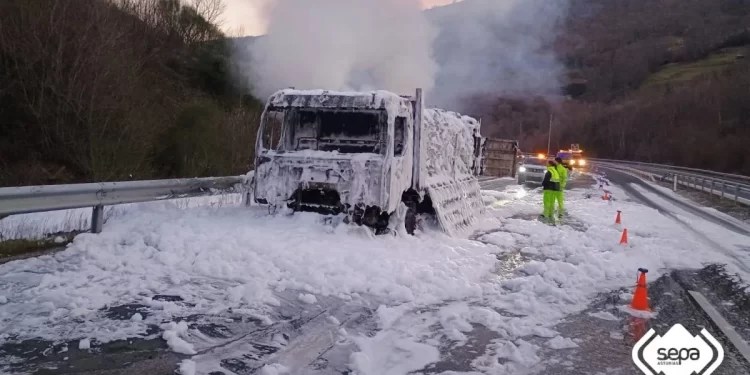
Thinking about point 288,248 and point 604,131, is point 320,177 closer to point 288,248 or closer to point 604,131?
point 288,248

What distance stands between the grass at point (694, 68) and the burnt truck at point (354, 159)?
6952cm

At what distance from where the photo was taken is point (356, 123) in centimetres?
1004

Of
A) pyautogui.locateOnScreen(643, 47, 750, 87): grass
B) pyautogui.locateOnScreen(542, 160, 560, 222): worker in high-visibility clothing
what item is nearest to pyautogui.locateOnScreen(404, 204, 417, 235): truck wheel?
pyautogui.locateOnScreen(542, 160, 560, 222): worker in high-visibility clothing

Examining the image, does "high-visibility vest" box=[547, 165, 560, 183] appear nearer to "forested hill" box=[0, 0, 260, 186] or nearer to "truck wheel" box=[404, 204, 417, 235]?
"truck wheel" box=[404, 204, 417, 235]

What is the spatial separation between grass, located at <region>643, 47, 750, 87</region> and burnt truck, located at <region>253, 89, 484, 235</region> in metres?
69.5

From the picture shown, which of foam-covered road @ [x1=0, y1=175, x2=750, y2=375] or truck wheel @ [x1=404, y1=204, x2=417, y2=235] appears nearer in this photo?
foam-covered road @ [x1=0, y1=175, x2=750, y2=375]

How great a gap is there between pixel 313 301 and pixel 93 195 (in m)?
3.60

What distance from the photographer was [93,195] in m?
7.51

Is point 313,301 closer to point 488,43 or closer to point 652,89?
point 488,43

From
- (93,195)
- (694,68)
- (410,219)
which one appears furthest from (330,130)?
(694,68)

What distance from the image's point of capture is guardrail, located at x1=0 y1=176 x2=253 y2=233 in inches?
259

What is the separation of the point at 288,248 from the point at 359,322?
220cm

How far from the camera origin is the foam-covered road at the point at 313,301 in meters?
4.41

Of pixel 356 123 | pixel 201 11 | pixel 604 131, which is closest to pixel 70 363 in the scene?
pixel 356 123
